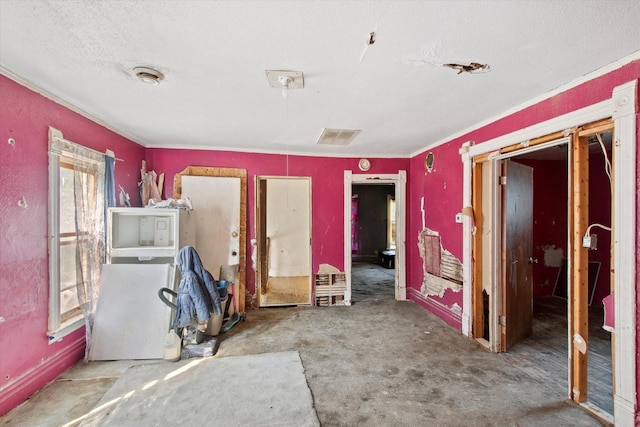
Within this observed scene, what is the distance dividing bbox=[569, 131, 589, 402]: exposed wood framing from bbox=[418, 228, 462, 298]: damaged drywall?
136 centimetres

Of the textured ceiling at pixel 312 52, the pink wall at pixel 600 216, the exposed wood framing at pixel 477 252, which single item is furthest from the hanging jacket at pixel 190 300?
the pink wall at pixel 600 216

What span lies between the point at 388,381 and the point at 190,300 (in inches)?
78.4

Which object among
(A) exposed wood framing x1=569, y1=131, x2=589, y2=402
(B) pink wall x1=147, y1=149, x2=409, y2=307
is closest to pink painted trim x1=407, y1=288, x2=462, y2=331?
(B) pink wall x1=147, y1=149, x2=409, y2=307

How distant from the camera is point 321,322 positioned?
3932 mm

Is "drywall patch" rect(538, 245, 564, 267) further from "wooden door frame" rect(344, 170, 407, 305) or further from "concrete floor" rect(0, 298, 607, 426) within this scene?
"concrete floor" rect(0, 298, 607, 426)

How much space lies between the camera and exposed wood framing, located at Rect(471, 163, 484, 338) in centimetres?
323

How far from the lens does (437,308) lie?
407 centimetres

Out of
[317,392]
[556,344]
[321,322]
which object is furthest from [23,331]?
[556,344]

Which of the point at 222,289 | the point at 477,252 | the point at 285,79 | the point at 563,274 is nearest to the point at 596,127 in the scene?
the point at 477,252

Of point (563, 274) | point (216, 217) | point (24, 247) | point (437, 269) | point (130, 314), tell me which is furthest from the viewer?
point (563, 274)

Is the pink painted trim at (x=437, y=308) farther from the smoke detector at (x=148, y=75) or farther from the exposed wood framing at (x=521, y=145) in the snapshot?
the smoke detector at (x=148, y=75)

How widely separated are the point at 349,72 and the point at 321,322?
3.11 m

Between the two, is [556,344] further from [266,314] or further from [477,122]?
[266,314]

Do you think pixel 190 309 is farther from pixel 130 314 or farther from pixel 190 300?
pixel 130 314
